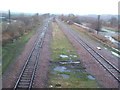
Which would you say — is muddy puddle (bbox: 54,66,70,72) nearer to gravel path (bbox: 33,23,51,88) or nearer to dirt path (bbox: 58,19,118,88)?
gravel path (bbox: 33,23,51,88)

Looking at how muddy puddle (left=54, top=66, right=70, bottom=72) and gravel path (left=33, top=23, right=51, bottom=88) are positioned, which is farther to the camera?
muddy puddle (left=54, top=66, right=70, bottom=72)

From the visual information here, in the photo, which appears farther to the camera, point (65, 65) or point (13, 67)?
point (65, 65)

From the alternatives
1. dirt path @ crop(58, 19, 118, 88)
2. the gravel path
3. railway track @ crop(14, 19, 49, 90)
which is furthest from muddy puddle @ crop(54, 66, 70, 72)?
dirt path @ crop(58, 19, 118, 88)

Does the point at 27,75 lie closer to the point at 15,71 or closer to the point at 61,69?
the point at 15,71

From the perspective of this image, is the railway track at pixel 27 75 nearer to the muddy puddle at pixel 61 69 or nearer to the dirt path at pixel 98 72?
the muddy puddle at pixel 61 69

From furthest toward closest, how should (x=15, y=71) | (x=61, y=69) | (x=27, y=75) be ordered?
1. (x=61, y=69)
2. (x=15, y=71)
3. (x=27, y=75)

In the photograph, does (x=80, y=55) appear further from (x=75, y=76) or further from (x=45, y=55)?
(x=75, y=76)

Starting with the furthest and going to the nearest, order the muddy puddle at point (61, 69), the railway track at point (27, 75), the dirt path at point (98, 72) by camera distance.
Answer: the muddy puddle at point (61, 69)
the dirt path at point (98, 72)
the railway track at point (27, 75)

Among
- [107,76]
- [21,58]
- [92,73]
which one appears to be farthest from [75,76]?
[21,58]

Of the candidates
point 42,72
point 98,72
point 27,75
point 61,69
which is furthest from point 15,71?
point 98,72

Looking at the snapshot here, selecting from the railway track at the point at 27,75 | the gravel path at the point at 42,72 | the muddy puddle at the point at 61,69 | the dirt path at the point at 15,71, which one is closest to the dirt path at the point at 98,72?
the muddy puddle at the point at 61,69

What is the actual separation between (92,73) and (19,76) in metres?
5.38

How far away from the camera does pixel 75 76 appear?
1150 centimetres

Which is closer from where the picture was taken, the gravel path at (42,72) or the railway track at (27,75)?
the railway track at (27,75)
